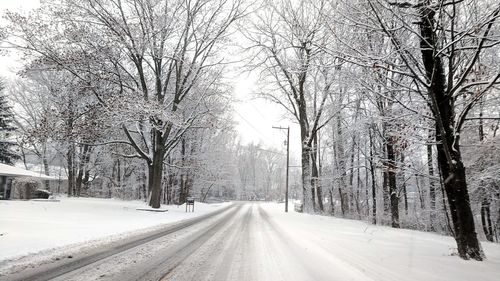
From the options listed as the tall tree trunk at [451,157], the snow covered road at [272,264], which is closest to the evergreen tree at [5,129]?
the snow covered road at [272,264]

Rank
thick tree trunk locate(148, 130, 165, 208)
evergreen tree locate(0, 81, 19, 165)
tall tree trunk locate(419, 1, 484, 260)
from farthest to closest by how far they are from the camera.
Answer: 1. evergreen tree locate(0, 81, 19, 165)
2. thick tree trunk locate(148, 130, 165, 208)
3. tall tree trunk locate(419, 1, 484, 260)

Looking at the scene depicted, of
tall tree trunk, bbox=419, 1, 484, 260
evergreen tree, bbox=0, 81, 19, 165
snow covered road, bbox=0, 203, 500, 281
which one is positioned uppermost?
evergreen tree, bbox=0, 81, 19, 165

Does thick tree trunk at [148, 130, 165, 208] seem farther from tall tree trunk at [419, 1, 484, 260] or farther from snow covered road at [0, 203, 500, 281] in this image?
tall tree trunk at [419, 1, 484, 260]

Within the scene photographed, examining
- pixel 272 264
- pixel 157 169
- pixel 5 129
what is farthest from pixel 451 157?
pixel 5 129

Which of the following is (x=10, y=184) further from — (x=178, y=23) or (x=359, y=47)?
(x=359, y=47)

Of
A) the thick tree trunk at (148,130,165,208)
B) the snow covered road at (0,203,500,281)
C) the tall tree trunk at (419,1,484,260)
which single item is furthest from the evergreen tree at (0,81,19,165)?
the tall tree trunk at (419,1,484,260)

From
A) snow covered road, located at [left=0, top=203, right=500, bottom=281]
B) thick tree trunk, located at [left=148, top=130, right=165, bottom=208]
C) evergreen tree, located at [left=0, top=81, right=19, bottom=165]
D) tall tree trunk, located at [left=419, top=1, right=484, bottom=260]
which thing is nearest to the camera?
snow covered road, located at [left=0, top=203, right=500, bottom=281]

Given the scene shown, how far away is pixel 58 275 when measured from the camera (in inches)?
227

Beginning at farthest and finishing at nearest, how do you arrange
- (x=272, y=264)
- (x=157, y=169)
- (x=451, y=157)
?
(x=157, y=169)
(x=451, y=157)
(x=272, y=264)

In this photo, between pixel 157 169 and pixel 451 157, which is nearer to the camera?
pixel 451 157

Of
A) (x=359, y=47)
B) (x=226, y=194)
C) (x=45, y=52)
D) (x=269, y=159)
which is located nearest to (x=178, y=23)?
(x=45, y=52)

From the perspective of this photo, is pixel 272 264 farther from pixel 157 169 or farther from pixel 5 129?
pixel 5 129

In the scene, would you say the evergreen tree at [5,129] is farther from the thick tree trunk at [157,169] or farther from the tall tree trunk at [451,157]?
the tall tree trunk at [451,157]

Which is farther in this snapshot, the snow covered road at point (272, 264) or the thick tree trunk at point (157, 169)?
the thick tree trunk at point (157, 169)
